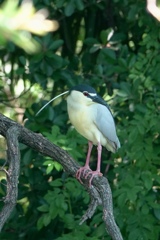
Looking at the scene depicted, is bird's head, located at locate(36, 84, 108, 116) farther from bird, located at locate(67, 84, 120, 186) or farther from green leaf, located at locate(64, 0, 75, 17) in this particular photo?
green leaf, located at locate(64, 0, 75, 17)

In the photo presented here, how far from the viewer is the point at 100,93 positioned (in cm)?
454

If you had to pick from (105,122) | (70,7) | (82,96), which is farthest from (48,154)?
(70,7)

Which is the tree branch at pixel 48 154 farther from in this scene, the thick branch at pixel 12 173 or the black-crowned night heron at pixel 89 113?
the black-crowned night heron at pixel 89 113

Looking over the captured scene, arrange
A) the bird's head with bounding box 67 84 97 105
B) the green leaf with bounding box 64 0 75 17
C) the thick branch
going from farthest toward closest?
the green leaf with bounding box 64 0 75 17 < the bird's head with bounding box 67 84 97 105 < the thick branch

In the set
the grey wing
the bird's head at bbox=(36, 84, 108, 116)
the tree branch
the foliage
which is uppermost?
the tree branch

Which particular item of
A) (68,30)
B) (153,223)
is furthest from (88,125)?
(68,30)

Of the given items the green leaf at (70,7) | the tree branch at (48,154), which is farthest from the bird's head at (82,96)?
the green leaf at (70,7)

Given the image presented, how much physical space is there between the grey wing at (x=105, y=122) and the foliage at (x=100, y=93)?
0.37 m

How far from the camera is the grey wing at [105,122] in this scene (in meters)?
3.31

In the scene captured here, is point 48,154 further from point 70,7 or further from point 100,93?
point 100,93

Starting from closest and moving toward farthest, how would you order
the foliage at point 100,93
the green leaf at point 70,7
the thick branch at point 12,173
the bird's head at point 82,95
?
the thick branch at point 12,173 < the bird's head at point 82,95 < the foliage at point 100,93 < the green leaf at point 70,7

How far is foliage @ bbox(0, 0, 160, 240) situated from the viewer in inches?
152

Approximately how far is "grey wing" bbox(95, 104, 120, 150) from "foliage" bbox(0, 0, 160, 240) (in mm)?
368

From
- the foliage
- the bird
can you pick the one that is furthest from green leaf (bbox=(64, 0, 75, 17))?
the bird
